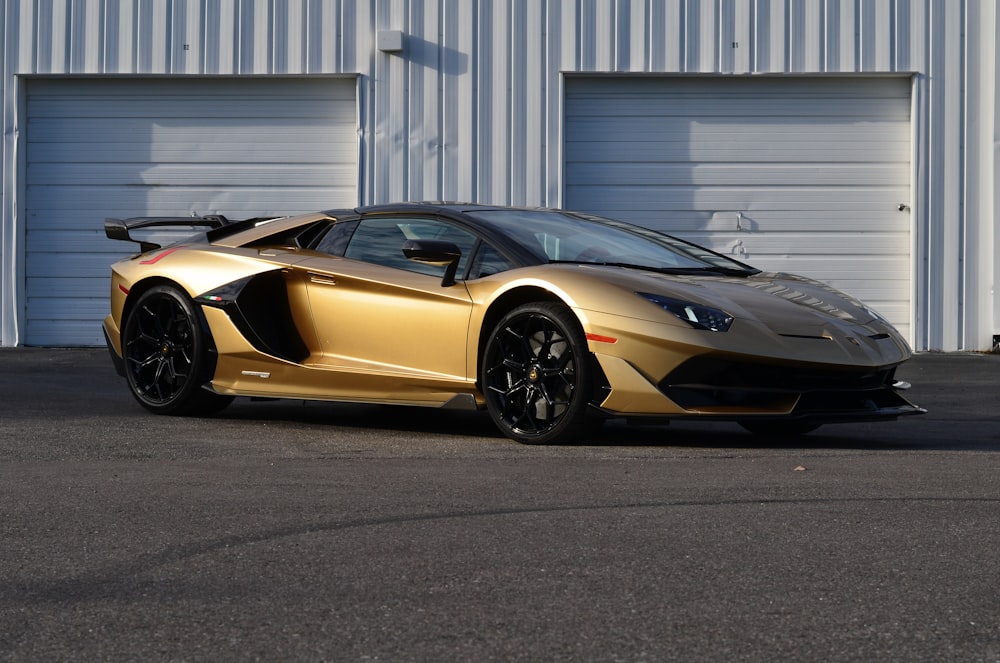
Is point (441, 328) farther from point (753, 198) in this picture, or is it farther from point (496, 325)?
point (753, 198)

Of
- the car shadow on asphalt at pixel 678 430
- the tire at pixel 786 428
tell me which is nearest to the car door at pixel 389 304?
the car shadow on asphalt at pixel 678 430

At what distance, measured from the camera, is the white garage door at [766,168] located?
13.9 m

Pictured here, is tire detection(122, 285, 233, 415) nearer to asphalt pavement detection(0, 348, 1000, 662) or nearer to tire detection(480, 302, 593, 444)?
asphalt pavement detection(0, 348, 1000, 662)

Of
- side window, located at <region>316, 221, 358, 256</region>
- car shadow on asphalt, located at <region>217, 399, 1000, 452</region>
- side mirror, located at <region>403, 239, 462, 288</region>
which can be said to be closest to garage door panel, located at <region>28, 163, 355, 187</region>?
car shadow on asphalt, located at <region>217, 399, 1000, 452</region>

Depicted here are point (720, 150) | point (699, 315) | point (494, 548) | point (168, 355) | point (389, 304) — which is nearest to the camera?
point (494, 548)

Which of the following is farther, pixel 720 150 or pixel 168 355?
pixel 720 150

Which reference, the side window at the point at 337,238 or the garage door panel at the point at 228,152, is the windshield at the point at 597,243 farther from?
the garage door panel at the point at 228,152

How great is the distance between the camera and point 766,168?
14.0 m

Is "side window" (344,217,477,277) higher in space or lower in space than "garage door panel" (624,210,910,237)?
lower

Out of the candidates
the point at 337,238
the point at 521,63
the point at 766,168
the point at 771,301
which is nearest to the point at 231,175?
the point at 521,63

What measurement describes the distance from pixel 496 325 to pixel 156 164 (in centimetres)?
844

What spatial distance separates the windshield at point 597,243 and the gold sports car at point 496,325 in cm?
2

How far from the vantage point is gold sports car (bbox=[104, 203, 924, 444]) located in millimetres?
6070

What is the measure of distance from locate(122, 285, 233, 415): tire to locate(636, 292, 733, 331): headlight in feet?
8.24
